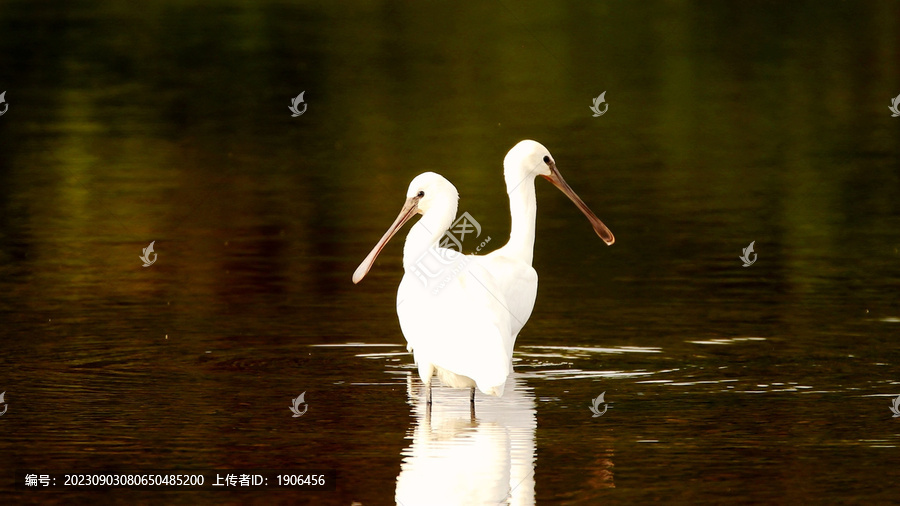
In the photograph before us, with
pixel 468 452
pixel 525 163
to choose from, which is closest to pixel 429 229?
pixel 525 163

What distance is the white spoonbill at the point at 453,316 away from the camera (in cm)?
972

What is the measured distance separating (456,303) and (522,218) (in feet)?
6.75

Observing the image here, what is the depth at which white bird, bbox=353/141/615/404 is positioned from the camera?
9.77 m

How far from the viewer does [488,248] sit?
17484 mm

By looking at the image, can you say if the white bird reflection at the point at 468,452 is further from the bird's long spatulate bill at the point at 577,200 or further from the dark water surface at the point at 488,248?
the bird's long spatulate bill at the point at 577,200

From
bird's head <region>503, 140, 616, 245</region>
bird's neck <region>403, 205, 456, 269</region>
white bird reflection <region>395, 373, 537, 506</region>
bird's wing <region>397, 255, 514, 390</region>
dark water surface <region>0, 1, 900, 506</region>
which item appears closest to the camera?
white bird reflection <region>395, 373, 537, 506</region>

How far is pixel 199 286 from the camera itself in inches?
596

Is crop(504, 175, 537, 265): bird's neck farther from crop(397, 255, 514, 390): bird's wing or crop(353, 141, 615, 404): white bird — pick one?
crop(397, 255, 514, 390): bird's wing

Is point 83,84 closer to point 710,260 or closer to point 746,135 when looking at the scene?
point 746,135

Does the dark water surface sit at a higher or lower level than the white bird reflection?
higher

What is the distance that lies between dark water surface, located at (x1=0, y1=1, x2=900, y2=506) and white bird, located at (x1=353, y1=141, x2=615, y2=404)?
13.5 inches

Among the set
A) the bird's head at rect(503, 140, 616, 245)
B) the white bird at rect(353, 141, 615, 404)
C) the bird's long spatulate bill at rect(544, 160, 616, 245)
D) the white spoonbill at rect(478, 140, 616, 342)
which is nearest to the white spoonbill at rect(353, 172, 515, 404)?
the white bird at rect(353, 141, 615, 404)

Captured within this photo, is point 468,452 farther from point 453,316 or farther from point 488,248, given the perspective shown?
point 488,248

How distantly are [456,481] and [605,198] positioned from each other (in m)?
12.7
